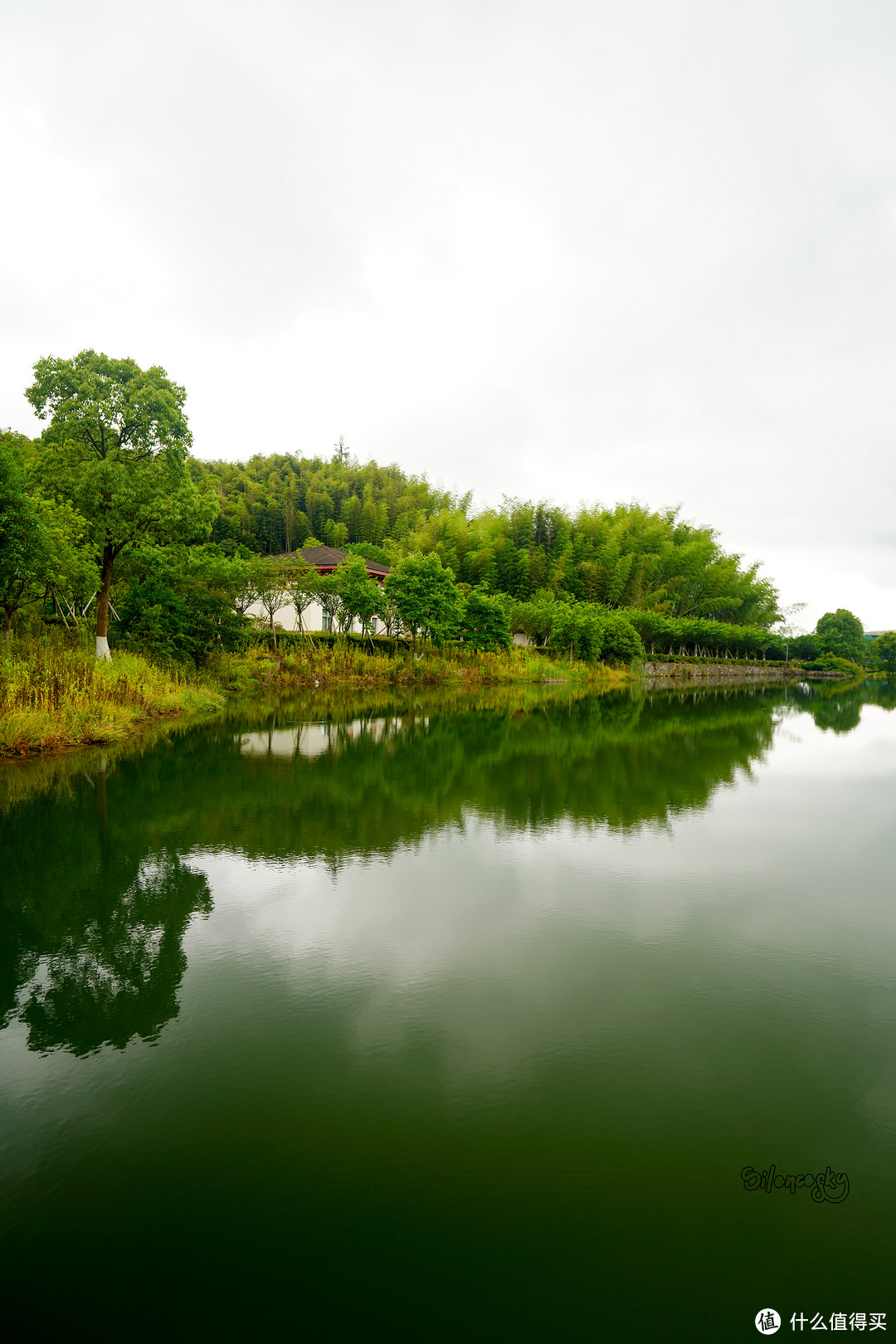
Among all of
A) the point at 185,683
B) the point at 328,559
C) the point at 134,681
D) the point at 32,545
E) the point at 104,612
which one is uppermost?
the point at 328,559

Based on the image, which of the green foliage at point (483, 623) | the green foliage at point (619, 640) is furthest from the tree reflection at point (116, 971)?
the green foliage at point (619, 640)

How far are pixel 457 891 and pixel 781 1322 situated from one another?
298cm

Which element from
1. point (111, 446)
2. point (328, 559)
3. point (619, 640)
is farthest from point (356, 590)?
point (619, 640)

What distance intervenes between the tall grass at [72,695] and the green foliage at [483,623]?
15.1 m

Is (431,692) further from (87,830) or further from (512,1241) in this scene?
(512,1241)

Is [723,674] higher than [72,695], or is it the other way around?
[723,674]

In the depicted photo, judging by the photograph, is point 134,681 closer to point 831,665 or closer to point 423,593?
point 423,593

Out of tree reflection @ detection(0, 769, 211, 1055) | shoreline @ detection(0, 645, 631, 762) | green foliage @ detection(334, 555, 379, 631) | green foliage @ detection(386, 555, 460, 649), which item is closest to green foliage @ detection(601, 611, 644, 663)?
shoreline @ detection(0, 645, 631, 762)

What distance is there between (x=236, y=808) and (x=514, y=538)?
3784 cm

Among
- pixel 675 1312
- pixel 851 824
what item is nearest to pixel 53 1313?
pixel 675 1312

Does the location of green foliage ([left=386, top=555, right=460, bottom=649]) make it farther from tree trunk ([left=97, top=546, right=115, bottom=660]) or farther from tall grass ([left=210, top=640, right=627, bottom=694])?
tree trunk ([left=97, top=546, right=115, bottom=660])

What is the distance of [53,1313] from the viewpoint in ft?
5.90

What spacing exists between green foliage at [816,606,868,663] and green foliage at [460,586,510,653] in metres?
50.9

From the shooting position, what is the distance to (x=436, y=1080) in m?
2.67
